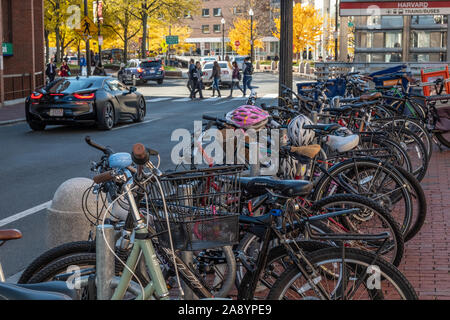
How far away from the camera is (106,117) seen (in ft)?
64.1

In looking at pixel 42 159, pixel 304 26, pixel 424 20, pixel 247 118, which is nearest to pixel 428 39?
pixel 424 20

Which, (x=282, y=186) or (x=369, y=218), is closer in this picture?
(x=282, y=186)

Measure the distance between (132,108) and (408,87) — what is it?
31.6 ft

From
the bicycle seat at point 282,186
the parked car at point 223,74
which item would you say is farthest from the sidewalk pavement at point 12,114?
the parked car at point 223,74

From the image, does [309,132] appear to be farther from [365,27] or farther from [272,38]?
[272,38]

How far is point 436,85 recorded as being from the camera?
14508 mm

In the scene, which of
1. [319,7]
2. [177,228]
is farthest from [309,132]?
[319,7]

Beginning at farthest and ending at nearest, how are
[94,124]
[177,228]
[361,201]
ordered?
[94,124] → [361,201] → [177,228]

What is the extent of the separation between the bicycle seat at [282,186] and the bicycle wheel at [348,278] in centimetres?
49

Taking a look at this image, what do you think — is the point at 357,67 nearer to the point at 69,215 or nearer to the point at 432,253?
the point at 432,253

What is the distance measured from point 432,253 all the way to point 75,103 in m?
14.1

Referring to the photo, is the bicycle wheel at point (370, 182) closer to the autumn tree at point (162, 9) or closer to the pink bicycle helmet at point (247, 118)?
the pink bicycle helmet at point (247, 118)

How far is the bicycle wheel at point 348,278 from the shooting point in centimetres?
352

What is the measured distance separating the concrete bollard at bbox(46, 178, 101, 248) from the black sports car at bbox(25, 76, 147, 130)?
1304cm
